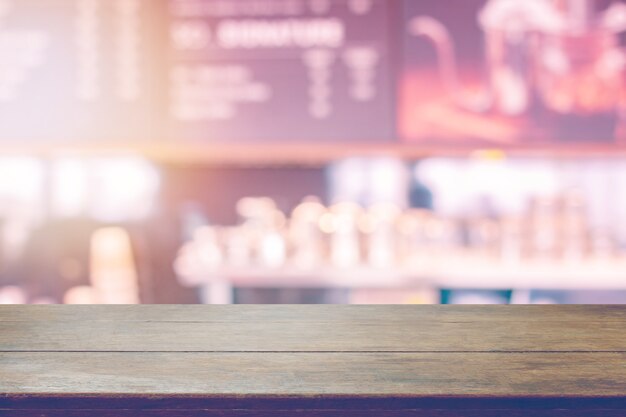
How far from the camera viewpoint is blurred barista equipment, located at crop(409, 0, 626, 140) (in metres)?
2.08

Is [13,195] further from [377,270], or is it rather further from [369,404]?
[369,404]

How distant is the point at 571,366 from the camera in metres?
0.59

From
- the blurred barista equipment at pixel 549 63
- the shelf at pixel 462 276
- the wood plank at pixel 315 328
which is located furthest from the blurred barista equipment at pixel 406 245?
the wood plank at pixel 315 328

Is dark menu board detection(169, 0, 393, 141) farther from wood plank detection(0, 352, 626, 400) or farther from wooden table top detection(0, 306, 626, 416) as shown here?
wood plank detection(0, 352, 626, 400)

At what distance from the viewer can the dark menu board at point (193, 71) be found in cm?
210

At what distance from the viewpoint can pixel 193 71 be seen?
2131mm

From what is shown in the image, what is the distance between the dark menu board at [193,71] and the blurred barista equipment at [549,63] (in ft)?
0.86

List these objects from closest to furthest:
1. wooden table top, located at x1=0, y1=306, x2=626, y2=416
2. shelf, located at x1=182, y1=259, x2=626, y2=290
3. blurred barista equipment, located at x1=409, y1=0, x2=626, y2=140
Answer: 1. wooden table top, located at x1=0, y1=306, x2=626, y2=416
2. blurred barista equipment, located at x1=409, y1=0, x2=626, y2=140
3. shelf, located at x1=182, y1=259, x2=626, y2=290

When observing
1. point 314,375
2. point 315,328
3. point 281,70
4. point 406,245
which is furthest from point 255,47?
point 314,375

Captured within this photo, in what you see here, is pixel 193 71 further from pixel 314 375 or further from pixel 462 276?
→ pixel 314 375

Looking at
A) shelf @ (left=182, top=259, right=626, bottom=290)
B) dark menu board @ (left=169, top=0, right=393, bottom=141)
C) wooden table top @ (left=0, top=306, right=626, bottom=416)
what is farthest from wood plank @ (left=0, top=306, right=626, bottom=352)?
shelf @ (left=182, top=259, right=626, bottom=290)

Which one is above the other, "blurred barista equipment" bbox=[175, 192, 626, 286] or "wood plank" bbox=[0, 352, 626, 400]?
"wood plank" bbox=[0, 352, 626, 400]

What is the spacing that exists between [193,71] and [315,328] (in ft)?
5.15

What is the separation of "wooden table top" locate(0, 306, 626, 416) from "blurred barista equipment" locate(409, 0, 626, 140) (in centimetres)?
140
